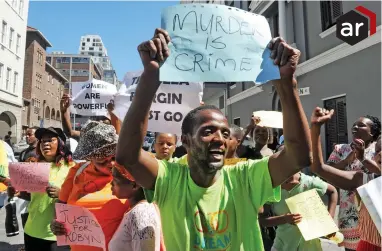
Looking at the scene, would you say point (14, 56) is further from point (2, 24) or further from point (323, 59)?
point (323, 59)

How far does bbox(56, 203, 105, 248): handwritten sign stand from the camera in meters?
2.25

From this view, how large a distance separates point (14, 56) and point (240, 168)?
3301cm

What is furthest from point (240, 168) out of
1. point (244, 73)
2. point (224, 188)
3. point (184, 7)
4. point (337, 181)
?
point (337, 181)

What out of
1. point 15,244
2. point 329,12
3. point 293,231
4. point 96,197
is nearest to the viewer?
point 96,197

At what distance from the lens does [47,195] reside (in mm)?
3576

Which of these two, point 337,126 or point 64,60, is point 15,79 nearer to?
point 337,126

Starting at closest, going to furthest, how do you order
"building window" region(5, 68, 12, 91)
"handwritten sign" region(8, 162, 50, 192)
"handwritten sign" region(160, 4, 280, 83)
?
"handwritten sign" region(160, 4, 280, 83)
"handwritten sign" region(8, 162, 50, 192)
"building window" region(5, 68, 12, 91)

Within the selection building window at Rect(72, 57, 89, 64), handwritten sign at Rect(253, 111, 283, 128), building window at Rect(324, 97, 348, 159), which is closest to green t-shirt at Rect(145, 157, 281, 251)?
handwritten sign at Rect(253, 111, 283, 128)

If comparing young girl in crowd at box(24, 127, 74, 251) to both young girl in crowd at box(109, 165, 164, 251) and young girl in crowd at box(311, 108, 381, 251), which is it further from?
young girl in crowd at box(311, 108, 381, 251)

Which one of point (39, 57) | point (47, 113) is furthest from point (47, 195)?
point (47, 113)

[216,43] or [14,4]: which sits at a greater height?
[14,4]

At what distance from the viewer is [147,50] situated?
1.65 m

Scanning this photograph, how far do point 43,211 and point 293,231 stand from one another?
7.74 feet

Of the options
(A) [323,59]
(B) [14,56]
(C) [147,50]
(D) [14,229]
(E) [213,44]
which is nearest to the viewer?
(C) [147,50]
